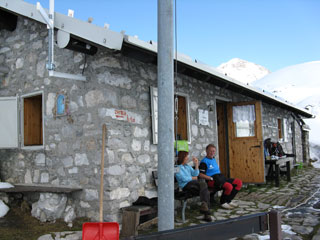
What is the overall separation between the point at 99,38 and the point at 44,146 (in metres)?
2.20

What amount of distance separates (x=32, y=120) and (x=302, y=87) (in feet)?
98.6

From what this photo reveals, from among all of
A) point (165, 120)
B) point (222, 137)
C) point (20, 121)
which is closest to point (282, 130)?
point (222, 137)

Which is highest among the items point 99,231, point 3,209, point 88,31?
point 88,31

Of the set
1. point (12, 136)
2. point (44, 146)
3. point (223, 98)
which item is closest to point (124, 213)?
point (44, 146)

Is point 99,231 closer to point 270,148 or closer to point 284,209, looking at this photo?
point 284,209

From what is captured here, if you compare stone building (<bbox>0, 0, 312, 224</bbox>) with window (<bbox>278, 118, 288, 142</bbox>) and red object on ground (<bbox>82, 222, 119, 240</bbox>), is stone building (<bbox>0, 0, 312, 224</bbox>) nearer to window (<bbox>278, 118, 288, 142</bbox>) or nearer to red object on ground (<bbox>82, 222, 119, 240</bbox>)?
red object on ground (<bbox>82, 222, 119, 240</bbox>)

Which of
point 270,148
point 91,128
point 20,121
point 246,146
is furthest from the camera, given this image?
point 270,148

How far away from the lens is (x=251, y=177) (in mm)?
7379

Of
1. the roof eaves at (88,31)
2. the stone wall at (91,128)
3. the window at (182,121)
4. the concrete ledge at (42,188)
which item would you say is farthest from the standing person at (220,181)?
the roof eaves at (88,31)

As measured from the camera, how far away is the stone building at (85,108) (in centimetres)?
438

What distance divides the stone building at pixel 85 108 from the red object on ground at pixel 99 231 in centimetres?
149

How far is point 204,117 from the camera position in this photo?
6.55 m

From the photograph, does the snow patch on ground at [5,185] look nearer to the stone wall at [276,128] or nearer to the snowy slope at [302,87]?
the stone wall at [276,128]

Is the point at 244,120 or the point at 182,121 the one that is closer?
the point at 182,121
